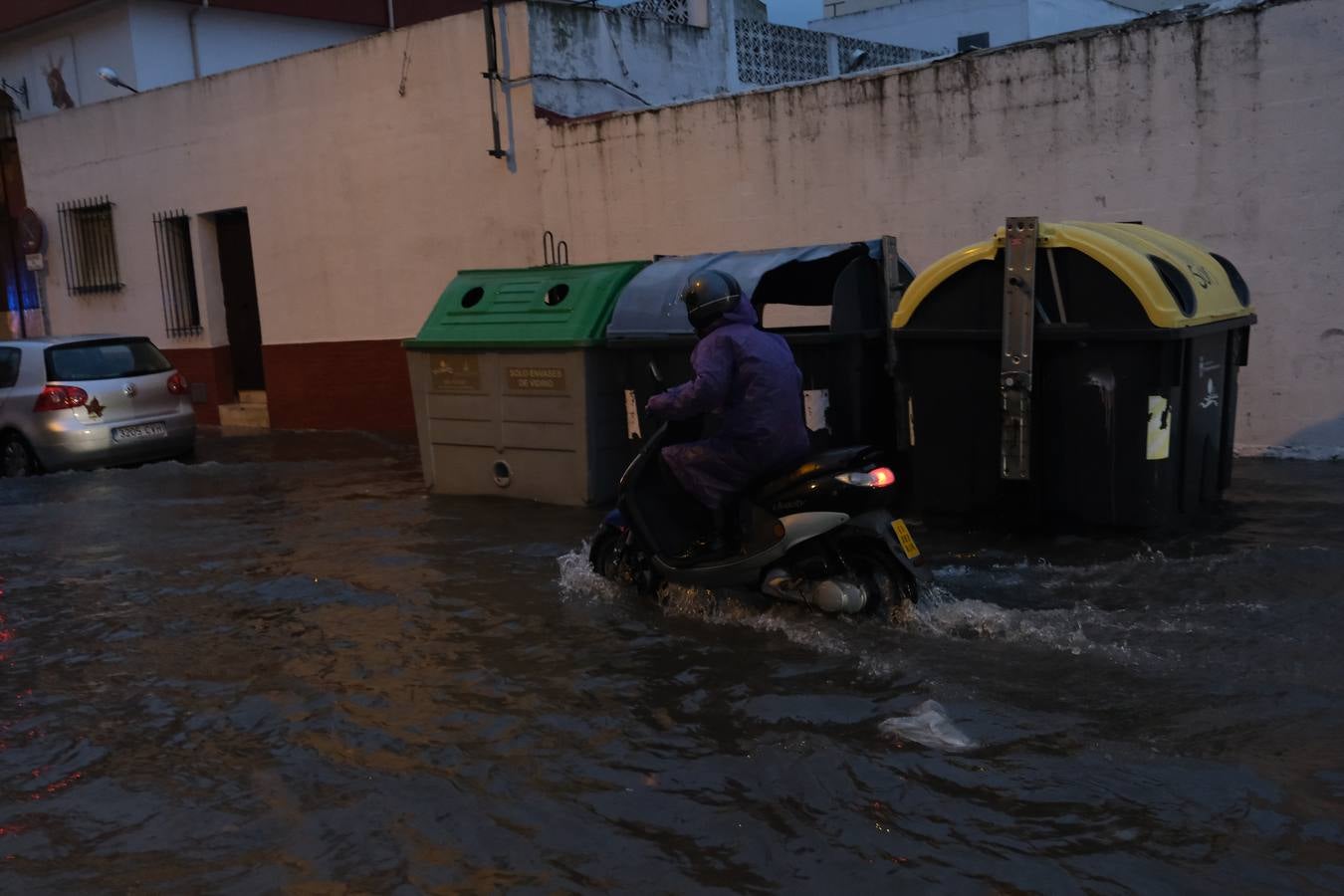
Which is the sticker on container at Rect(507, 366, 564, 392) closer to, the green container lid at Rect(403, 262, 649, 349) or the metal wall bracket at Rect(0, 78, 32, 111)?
the green container lid at Rect(403, 262, 649, 349)

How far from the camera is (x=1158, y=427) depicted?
627 cm

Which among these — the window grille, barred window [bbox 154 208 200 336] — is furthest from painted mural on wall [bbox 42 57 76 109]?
the window grille

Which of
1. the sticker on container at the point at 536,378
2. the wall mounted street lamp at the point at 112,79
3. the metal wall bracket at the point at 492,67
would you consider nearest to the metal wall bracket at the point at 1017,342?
the sticker on container at the point at 536,378

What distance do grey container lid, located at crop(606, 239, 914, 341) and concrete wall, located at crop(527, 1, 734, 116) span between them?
Result: 14.1 feet

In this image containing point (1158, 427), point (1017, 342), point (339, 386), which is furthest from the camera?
point (339, 386)

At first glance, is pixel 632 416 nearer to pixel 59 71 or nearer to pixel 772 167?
pixel 772 167

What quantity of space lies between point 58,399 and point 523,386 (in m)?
5.55

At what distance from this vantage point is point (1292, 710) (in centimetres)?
406

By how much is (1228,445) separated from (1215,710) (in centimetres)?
382

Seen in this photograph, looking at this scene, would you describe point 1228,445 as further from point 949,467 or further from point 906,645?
point 906,645

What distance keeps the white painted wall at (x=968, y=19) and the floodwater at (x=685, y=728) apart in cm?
1791

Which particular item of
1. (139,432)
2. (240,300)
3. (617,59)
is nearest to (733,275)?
(617,59)

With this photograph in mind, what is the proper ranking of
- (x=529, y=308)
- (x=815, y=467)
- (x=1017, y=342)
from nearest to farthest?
(x=815, y=467) → (x=1017, y=342) → (x=529, y=308)

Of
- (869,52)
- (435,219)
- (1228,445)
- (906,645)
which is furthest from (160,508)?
(869,52)
